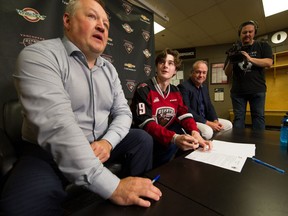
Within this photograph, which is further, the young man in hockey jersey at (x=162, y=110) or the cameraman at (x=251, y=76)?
the cameraman at (x=251, y=76)

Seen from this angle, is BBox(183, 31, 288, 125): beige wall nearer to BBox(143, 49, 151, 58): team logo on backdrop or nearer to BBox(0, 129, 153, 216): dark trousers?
BBox(143, 49, 151, 58): team logo on backdrop

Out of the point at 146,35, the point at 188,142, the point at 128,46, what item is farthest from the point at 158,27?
the point at 188,142

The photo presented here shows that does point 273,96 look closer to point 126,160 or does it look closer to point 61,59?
point 126,160

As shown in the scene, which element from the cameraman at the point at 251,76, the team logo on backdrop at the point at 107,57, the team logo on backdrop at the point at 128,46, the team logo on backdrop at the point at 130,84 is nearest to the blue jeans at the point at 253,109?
the cameraman at the point at 251,76

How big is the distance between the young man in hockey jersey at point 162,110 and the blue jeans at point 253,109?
86 centimetres

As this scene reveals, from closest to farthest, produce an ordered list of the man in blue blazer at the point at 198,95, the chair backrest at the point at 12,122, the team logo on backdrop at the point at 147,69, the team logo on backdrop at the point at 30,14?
the chair backrest at the point at 12,122
the team logo on backdrop at the point at 30,14
the man in blue blazer at the point at 198,95
the team logo on backdrop at the point at 147,69

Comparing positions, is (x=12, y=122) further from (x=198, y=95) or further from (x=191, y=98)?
(x=198, y=95)

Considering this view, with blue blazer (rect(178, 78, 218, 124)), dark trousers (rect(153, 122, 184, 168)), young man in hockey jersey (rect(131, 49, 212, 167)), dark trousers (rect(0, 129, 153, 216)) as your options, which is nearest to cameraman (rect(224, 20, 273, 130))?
blue blazer (rect(178, 78, 218, 124))

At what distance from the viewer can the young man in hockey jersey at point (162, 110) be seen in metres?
1.23

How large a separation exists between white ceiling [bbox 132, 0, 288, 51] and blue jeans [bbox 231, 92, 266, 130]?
1.65 m

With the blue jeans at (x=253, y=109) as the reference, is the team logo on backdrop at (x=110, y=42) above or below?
above

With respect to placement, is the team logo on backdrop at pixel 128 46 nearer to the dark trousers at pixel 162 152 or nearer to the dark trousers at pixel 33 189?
the dark trousers at pixel 162 152

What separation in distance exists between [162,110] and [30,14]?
1370mm

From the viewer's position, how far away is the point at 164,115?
4.67 ft
